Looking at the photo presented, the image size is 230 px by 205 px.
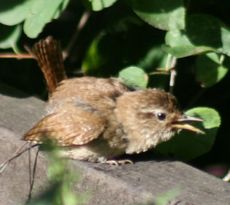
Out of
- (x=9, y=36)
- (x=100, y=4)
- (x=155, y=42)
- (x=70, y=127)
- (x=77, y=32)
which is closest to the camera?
(x=70, y=127)

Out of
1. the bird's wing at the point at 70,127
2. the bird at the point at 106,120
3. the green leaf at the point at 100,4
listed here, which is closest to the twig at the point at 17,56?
the bird at the point at 106,120

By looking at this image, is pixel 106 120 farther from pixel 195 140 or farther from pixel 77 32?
pixel 77 32

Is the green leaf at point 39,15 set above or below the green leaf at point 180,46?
above

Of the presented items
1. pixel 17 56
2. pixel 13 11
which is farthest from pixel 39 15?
pixel 17 56

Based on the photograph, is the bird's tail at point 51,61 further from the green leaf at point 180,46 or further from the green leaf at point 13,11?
the green leaf at point 180,46

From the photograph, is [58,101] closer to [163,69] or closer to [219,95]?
[163,69]

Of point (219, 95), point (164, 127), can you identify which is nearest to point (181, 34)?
point (164, 127)
